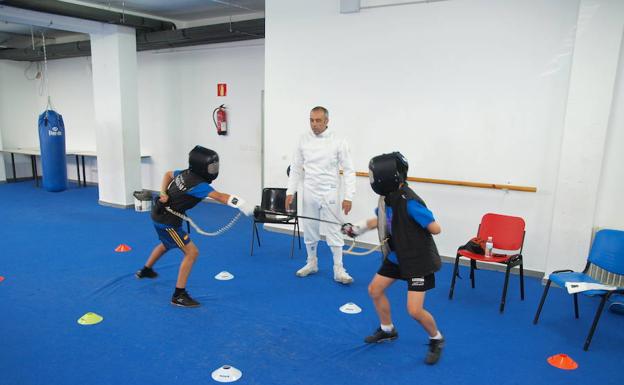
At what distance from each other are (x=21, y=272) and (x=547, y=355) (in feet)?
15.3

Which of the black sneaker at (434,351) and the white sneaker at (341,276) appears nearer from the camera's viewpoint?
the black sneaker at (434,351)

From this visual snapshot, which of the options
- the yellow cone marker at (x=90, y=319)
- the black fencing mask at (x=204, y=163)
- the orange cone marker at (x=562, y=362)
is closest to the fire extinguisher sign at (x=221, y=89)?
the black fencing mask at (x=204, y=163)

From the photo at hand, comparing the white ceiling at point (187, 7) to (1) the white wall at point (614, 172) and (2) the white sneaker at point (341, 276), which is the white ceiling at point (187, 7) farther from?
(1) the white wall at point (614, 172)

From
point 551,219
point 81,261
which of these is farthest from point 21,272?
point 551,219

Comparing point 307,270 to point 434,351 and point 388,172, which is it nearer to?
point 434,351

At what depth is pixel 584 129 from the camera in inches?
160

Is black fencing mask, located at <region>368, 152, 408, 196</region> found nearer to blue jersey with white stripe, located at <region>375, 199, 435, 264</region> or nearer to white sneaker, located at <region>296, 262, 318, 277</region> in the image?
blue jersey with white stripe, located at <region>375, 199, 435, 264</region>

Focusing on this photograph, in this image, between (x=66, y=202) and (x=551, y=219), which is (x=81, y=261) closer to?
(x=66, y=202)

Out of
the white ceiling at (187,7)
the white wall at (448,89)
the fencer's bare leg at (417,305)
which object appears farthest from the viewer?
the white ceiling at (187,7)

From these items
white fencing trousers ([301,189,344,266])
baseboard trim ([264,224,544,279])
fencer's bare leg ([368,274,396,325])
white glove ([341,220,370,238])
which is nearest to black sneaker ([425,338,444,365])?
fencer's bare leg ([368,274,396,325])

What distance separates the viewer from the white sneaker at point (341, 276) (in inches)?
165

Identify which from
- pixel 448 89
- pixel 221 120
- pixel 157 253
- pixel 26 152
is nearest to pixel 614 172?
pixel 448 89

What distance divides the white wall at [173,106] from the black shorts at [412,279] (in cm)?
484

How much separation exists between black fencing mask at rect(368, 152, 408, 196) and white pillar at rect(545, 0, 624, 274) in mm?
2391
